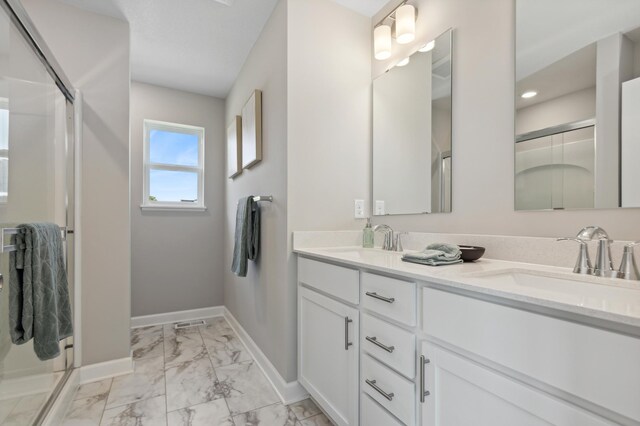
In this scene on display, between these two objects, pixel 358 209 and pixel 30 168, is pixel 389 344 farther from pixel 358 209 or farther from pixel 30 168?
pixel 30 168

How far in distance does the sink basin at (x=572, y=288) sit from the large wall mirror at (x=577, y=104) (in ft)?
0.97

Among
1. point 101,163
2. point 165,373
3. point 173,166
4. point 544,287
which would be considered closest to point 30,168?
point 101,163

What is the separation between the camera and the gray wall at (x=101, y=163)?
1980 millimetres

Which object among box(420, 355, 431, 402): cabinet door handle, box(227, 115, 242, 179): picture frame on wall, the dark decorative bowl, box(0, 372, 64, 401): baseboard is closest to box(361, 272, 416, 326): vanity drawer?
box(420, 355, 431, 402): cabinet door handle

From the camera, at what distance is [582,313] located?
23.5 inches

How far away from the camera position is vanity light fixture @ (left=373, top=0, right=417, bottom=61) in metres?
1.68

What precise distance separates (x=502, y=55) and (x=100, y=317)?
2.77 m

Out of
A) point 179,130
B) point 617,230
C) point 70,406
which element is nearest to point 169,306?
point 70,406

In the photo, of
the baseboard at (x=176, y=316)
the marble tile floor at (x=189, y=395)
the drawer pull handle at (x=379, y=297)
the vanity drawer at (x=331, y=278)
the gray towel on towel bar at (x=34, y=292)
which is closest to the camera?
the drawer pull handle at (x=379, y=297)

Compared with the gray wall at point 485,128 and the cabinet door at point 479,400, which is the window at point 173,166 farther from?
the cabinet door at point 479,400

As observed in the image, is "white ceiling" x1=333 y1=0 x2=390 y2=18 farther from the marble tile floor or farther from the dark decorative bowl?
the marble tile floor

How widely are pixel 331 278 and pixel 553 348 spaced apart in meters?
0.91

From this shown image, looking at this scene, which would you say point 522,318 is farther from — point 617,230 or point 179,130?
point 179,130

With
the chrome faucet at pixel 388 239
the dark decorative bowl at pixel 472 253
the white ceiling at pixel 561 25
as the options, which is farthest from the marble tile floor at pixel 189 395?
the white ceiling at pixel 561 25
